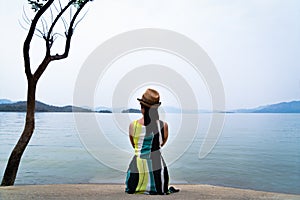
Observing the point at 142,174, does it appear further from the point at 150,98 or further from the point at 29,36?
the point at 29,36

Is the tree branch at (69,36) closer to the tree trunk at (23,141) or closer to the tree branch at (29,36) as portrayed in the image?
the tree branch at (29,36)

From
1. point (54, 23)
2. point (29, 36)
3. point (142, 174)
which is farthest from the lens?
point (54, 23)

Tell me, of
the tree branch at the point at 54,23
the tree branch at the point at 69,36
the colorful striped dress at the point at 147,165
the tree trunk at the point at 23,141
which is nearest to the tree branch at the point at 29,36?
the tree trunk at the point at 23,141

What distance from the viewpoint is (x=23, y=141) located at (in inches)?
294

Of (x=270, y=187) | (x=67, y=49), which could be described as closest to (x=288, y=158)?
(x=270, y=187)

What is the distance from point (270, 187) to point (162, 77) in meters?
7.91

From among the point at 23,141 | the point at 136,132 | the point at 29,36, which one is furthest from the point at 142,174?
the point at 29,36

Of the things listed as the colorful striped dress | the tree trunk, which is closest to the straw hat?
the colorful striped dress

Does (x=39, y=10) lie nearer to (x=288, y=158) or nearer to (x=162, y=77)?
(x=162, y=77)

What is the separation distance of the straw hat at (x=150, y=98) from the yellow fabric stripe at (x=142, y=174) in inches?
30.4

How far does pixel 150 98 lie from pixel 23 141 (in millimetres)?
3529

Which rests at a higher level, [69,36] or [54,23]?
[54,23]

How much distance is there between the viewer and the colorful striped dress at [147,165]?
5.17 meters

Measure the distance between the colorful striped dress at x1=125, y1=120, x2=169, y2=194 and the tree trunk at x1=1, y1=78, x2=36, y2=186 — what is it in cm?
304
